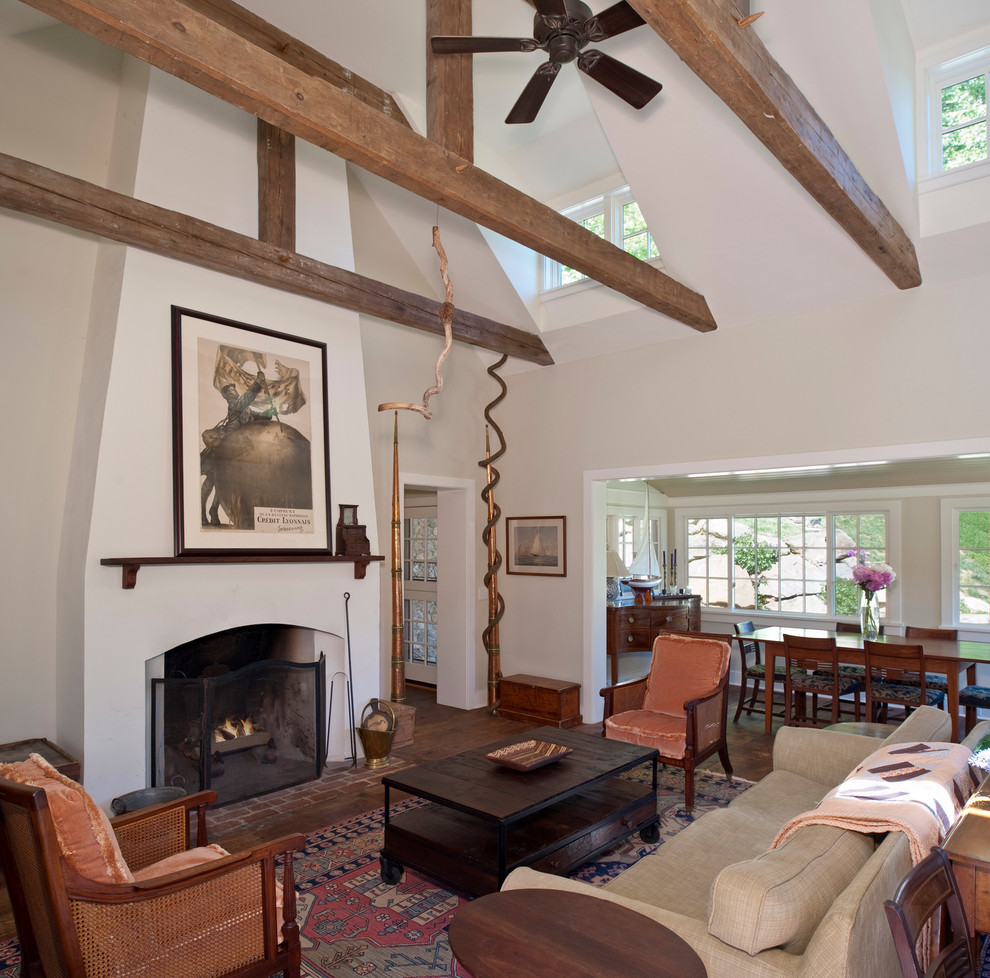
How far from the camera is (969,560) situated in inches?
268

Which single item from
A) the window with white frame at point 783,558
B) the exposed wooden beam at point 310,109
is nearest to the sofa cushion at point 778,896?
the exposed wooden beam at point 310,109

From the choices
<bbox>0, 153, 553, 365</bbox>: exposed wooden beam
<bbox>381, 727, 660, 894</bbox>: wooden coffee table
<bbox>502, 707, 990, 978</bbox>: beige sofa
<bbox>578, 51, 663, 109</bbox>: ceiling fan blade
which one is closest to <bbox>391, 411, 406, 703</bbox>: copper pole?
<bbox>0, 153, 553, 365</bbox>: exposed wooden beam

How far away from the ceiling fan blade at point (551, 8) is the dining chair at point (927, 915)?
3.18m

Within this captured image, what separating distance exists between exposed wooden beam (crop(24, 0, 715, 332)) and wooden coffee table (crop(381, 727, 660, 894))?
109 inches

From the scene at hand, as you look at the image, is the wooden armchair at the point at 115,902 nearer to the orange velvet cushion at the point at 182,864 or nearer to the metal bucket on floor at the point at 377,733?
the orange velvet cushion at the point at 182,864

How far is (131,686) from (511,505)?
3.86 meters

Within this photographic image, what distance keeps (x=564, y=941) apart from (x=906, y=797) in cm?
118

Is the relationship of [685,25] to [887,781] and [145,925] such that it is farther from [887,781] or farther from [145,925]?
[145,925]

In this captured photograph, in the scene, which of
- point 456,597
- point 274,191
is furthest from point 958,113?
point 456,597

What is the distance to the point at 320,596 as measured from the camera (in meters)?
5.06

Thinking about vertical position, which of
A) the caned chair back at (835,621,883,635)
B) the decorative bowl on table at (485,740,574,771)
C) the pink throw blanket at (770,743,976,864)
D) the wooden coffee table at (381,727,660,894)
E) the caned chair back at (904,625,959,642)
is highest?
the pink throw blanket at (770,743,976,864)

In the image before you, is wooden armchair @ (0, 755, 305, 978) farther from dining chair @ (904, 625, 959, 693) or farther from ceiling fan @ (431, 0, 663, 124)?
dining chair @ (904, 625, 959, 693)

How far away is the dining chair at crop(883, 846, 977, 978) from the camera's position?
1564 millimetres

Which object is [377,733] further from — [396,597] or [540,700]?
[540,700]
